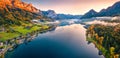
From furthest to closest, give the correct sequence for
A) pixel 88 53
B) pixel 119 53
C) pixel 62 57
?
pixel 88 53
pixel 62 57
pixel 119 53

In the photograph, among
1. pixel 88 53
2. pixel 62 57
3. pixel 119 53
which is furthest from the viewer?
pixel 88 53

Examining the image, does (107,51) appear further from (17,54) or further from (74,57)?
(17,54)

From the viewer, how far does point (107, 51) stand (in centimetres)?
12462

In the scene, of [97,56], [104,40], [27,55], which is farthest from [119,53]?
[27,55]

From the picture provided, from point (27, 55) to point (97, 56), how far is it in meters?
45.0

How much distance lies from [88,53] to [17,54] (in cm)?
4765

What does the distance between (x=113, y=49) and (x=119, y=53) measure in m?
5.27

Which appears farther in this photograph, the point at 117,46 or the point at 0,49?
the point at 0,49

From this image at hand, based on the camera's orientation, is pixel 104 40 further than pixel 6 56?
Yes

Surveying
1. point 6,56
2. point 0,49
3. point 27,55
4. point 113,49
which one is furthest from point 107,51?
point 0,49

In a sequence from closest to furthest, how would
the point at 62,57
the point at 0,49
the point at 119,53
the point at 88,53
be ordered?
the point at 119,53 → the point at 62,57 → the point at 88,53 → the point at 0,49

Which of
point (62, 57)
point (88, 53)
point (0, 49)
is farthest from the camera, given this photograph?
point (0, 49)

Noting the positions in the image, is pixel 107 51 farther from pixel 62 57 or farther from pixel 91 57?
pixel 62 57

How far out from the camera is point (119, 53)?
116 metres
